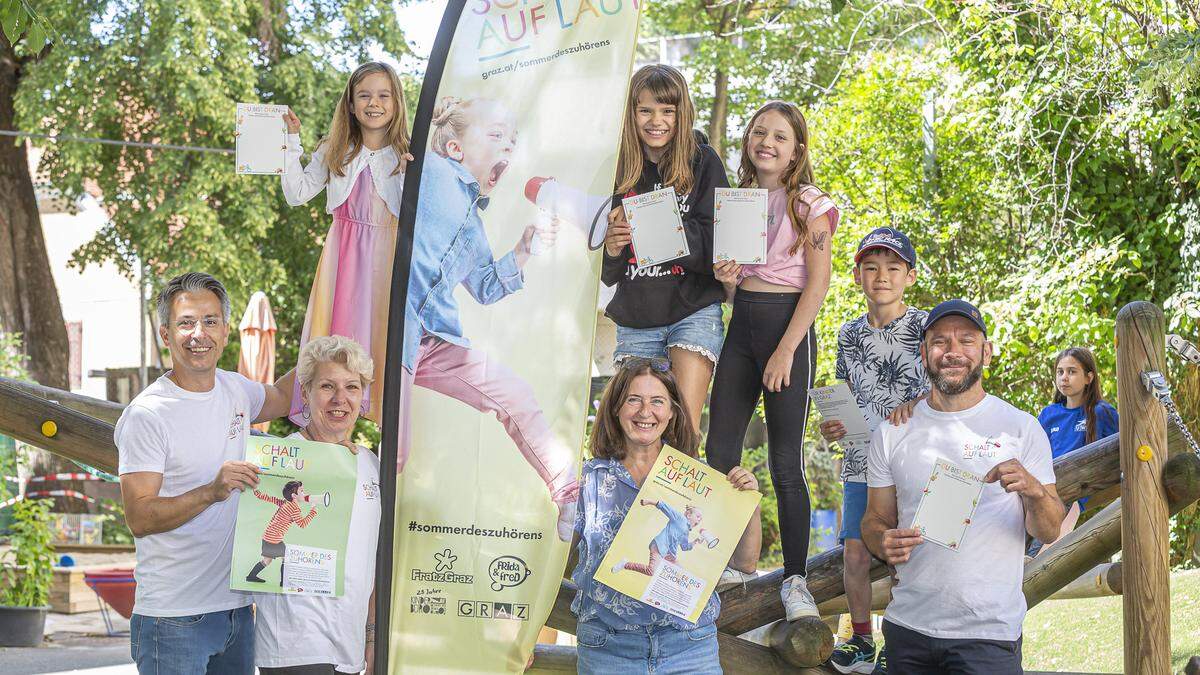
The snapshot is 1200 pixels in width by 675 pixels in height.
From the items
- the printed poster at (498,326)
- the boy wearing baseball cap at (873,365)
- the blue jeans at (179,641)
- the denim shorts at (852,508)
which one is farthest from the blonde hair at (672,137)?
the blue jeans at (179,641)

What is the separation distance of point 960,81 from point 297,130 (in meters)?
9.32

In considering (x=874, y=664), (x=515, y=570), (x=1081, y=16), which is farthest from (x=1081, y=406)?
(x=1081, y=16)

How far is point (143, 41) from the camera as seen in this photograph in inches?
604

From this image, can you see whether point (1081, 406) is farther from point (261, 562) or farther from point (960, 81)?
point (960, 81)

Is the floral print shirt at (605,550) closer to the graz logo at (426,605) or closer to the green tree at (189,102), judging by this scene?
the graz logo at (426,605)

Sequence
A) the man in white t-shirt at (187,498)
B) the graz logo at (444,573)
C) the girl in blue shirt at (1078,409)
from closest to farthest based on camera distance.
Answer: the man in white t-shirt at (187,498)
the graz logo at (444,573)
the girl in blue shirt at (1078,409)

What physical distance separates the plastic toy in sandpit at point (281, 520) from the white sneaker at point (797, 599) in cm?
165

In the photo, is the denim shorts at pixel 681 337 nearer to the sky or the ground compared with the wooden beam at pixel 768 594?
nearer to the sky

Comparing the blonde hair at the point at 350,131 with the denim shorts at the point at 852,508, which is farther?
the denim shorts at the point at 852,508

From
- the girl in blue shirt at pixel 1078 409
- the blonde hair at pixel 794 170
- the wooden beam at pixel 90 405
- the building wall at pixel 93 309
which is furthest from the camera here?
the building wall at pixel 93 309

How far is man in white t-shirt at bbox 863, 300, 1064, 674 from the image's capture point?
3.49m

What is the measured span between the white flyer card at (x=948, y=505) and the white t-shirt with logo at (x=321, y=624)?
1.48m

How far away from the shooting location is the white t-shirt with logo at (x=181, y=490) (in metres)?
3.43

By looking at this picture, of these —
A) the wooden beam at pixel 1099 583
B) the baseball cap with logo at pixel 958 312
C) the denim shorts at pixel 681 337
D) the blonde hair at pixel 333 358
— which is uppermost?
the baseball cap with logo at pixel 958 312
